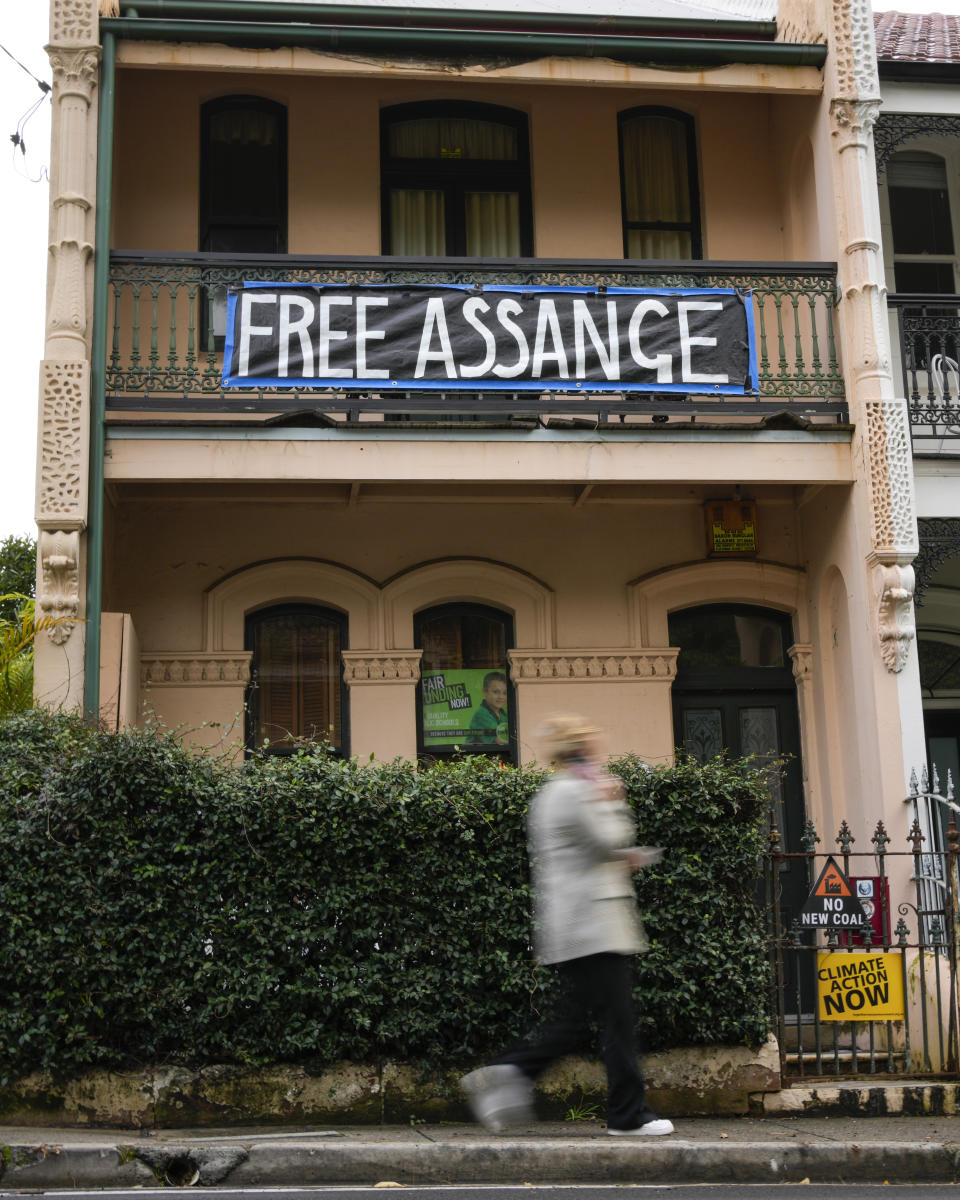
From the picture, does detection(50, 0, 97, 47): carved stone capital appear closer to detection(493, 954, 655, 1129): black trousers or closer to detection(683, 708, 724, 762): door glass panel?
detection(683, 708, 724, 762): door glass panel

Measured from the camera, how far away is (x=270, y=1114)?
7.15 m

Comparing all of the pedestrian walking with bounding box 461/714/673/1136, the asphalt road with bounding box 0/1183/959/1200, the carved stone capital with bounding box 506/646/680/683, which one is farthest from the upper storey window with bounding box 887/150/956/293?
the asphalt road with bounding box 0/1183/959/1200

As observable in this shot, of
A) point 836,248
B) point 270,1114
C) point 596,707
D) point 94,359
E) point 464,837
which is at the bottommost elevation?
point 270,1114

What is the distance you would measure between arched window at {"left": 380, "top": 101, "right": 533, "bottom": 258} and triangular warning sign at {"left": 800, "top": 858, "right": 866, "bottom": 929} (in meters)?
6.46

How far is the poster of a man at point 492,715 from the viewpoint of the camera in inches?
459

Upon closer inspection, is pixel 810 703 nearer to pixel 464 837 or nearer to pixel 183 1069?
pixel 464 837

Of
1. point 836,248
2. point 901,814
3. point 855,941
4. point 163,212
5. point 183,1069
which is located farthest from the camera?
point 163,212

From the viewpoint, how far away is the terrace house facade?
1040 cm

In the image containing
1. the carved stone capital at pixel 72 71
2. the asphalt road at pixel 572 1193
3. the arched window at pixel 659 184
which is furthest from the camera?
the arched window at pixel 659 184

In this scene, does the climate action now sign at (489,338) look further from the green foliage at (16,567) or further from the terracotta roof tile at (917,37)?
the green foliage at (16,567)

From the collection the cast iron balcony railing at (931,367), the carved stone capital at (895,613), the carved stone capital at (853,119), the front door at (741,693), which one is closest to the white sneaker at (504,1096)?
the carved stone capital at (895,613)

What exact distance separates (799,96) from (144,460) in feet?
20.0

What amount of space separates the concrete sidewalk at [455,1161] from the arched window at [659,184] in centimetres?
818

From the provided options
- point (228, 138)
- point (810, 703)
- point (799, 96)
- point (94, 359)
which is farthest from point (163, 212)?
point (810, 703)
